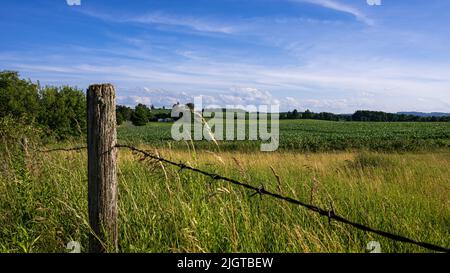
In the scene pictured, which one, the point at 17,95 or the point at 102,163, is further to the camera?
the point at 17,95

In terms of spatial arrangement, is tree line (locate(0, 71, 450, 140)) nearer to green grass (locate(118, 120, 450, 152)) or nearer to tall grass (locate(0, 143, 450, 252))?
green grass (locate(118, 120, 450, 152))

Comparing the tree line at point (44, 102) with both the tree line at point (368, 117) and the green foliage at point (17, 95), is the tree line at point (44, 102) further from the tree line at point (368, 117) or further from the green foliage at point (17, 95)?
the tree line at point (368, 117)

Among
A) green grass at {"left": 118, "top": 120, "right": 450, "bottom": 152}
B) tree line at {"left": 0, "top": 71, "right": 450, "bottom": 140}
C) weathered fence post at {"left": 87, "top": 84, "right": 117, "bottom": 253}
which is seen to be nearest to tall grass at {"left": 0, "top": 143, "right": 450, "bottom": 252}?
weathered fence post at {"left": 87, "top": 84, "right": 117, "bottom": 253}

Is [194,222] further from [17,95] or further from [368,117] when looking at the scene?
[368,117]

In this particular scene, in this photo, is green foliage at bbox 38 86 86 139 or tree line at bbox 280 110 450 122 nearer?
green foliage at bbox 38 86 86 139

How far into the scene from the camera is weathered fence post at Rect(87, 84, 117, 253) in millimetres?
2613

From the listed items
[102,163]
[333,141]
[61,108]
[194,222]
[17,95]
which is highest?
[17,95]

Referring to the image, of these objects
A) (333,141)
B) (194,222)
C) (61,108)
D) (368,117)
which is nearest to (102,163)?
(194,222)

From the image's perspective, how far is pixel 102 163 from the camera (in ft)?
8.55
